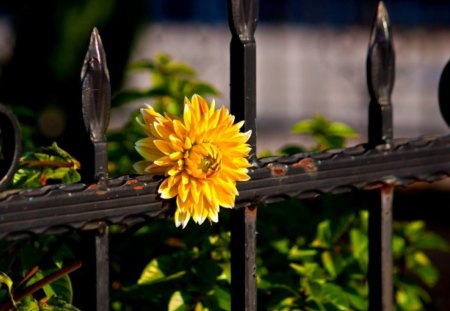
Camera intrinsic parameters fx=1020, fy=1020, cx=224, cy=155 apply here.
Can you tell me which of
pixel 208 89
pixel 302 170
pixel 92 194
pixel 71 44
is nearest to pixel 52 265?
pixel 92 194

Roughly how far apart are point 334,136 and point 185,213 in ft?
3.20

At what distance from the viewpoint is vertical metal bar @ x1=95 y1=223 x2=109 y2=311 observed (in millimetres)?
1534

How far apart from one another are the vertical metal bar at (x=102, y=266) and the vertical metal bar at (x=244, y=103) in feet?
0.83

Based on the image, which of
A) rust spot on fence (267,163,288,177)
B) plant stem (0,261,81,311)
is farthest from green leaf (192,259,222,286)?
plant stem (0,261,81,311)

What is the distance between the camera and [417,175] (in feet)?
6.43

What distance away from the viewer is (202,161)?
1507mm

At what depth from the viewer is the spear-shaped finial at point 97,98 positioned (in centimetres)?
152

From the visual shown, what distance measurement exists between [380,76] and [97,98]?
0.63m

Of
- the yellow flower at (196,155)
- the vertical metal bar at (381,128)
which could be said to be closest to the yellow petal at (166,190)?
the yellow flower at (196,155)

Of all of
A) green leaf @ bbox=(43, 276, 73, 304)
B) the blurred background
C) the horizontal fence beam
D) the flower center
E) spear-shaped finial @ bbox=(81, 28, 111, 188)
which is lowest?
the blurred background

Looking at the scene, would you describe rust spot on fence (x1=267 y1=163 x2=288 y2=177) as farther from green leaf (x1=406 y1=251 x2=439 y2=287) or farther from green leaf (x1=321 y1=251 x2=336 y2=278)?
green leaf (x1=406 y1=251 x2=439 y2=287)

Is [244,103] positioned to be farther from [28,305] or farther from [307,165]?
[28,305]

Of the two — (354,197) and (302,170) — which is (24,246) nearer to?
(302,170)

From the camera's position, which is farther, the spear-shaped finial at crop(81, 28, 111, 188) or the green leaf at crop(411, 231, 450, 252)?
the green leaf at crop(411, 231, 450, 252)
